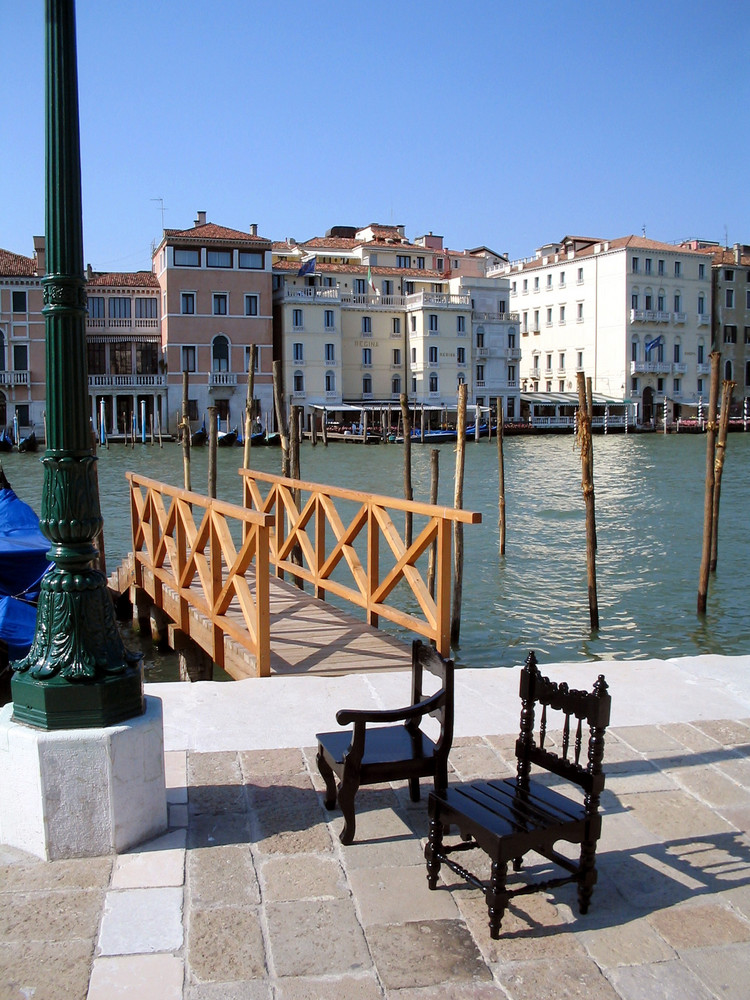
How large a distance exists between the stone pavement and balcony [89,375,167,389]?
170 feet

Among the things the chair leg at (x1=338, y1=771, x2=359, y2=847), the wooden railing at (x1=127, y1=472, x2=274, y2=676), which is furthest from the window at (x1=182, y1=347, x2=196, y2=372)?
the chair leg at (x1=338, y1=771, x2=359, y2=847)

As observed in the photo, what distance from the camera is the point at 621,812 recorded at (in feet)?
11.9

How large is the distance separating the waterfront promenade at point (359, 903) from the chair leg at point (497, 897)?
60 millimetres

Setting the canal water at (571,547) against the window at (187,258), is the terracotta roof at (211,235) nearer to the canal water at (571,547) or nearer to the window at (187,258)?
the window at (187,258)

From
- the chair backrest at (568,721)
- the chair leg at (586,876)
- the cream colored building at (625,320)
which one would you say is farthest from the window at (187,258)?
the chair leg at (586,876)

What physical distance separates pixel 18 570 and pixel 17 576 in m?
0.06

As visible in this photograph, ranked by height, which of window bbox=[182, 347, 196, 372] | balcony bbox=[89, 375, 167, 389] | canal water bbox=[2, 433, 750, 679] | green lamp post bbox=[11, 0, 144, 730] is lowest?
canal water bbox=[2, 433, 750, 679]

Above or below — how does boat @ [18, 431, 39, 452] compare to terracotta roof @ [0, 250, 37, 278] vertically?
below

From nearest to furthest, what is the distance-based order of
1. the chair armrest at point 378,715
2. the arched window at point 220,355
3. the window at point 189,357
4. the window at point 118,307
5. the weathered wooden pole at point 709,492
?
1. the chair armrest at point 378,715
2. the weathered wooden pole at point 709,492
3. the window at point 189,357
4. the arched window at point 220,355
5. the window at point 118,307

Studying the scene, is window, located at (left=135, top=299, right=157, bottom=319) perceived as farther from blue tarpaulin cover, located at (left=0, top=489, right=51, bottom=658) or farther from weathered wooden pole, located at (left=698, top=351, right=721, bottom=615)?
weathered wooden pole, located at (left=698, top=351, right=721, bottom=615)

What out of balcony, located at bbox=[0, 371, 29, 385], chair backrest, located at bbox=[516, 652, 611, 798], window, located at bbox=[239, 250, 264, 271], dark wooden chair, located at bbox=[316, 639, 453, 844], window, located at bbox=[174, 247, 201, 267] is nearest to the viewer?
chair backrest, located at bbox=[516, 652, 611, 798]

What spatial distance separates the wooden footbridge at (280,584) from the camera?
6254 millimetres

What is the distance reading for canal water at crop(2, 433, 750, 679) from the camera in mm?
10977

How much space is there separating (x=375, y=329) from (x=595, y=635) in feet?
162
